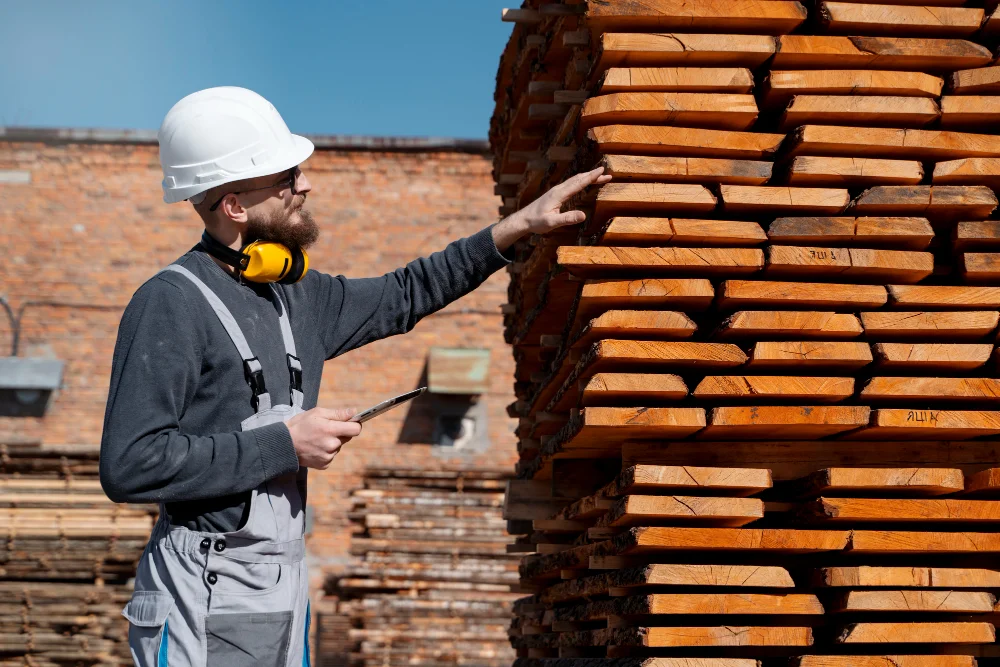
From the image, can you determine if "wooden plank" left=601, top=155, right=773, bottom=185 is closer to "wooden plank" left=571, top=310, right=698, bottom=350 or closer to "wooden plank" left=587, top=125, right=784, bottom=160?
"wooden plank" left=587, top=125, right=784, bottom=160

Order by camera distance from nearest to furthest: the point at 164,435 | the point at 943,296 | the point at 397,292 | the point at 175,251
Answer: the point at 164,435, the point at 943,296, the point at 397,292, the point at 175,251

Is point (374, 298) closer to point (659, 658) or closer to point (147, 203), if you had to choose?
point (659, 658)

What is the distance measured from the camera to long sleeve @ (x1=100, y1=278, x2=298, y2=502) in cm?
295

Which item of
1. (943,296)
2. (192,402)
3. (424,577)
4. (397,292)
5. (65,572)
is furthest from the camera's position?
(424,577)

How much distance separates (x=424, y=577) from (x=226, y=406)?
837 centimetres

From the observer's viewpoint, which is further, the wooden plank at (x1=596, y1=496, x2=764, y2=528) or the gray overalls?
the wooden plank at (x1=596, y1=496, x2=764, y2=528)

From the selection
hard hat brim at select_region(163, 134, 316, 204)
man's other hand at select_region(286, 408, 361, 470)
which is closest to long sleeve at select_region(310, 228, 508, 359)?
hard hat brim at select_region(163, 134, 316, 204)

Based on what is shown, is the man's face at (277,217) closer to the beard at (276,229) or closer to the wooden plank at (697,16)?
the beard at (276,229)

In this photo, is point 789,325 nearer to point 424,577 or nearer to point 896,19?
point 896,19

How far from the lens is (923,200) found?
11.2 ft

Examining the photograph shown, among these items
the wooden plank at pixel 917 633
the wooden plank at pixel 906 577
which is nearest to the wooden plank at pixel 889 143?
the wooden plank at pixel 906 577

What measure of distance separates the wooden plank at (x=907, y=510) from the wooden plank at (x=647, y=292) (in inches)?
26.5

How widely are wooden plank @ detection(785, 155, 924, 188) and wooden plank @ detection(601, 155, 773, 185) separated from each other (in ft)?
0.31

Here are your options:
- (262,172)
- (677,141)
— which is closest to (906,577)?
(677,141)
